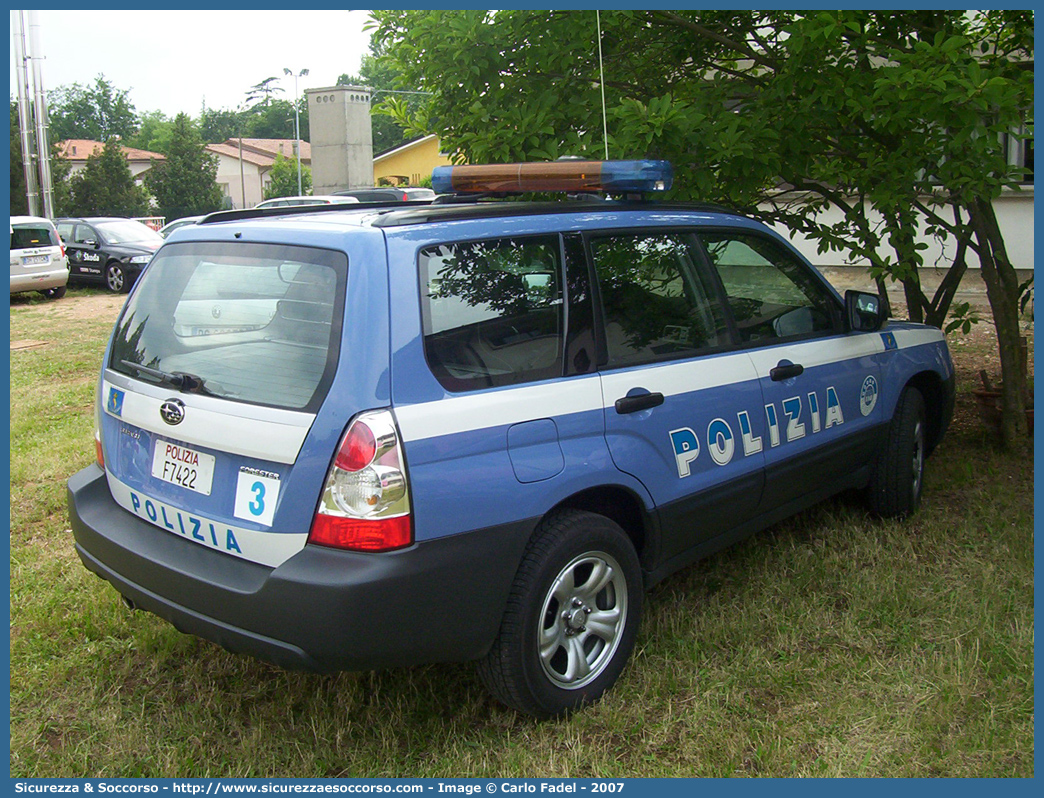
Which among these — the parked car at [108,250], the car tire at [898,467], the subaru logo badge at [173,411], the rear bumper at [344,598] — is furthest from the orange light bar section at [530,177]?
the parked car at [108,250]

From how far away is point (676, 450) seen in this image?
3539 millimetres

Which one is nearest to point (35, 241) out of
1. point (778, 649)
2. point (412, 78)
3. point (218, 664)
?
point (412, 78)

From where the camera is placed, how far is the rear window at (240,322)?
287 centimetres

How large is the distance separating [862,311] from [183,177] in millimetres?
56259

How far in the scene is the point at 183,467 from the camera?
3.08 m

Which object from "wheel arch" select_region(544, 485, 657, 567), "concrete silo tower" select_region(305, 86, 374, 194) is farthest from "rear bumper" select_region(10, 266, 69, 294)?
"concrete silo tower" select_region(305, 86, 374, 194)

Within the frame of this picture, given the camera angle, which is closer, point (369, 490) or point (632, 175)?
point (369, 490)

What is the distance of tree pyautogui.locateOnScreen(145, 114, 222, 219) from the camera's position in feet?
181

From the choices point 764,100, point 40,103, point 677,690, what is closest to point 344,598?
point 677,690

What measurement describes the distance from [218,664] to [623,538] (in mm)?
1643

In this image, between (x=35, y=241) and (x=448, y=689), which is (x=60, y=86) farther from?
(x=448, y=689)

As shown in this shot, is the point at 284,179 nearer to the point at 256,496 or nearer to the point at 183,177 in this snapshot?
the point at 183,177

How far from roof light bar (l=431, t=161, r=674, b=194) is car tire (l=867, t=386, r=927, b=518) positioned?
198 cm

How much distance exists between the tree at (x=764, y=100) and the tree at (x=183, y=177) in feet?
173
